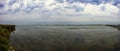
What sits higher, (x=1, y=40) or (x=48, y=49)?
(x=1, y=40)

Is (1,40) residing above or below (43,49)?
above

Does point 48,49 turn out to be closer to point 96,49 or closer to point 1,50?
point 96,49

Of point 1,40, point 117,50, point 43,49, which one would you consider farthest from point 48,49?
point 1,40

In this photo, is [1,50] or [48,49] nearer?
[1,50]

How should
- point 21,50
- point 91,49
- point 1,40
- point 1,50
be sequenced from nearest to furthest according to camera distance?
point 1,50 < point 1,40 < point 21,50 < point 91,49

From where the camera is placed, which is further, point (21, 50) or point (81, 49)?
point (81, 49)

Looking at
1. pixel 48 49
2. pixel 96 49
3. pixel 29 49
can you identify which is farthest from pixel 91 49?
pixel 29 49

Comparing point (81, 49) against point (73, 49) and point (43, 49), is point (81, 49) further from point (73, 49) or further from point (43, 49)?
point (43, 49)

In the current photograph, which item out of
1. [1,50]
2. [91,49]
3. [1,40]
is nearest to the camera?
[1,50]

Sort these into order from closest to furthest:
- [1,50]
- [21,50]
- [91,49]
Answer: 1. [1,50]
2. [21,50]
3. [91,49]
